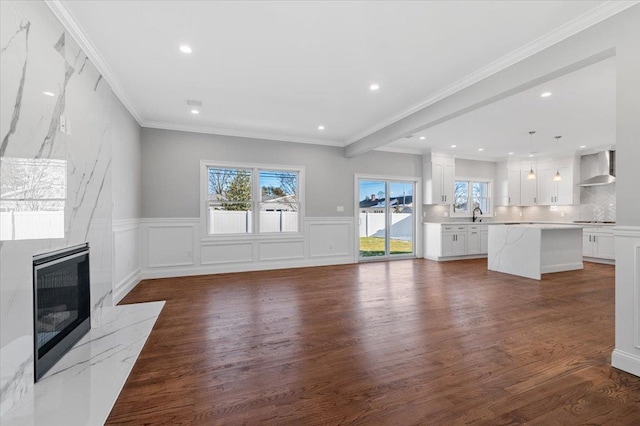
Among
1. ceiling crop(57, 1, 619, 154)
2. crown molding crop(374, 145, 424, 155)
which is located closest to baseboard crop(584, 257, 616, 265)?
ceiling crop(57, 1, 619, 154)

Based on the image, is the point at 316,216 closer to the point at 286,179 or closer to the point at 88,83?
the point at 286,179

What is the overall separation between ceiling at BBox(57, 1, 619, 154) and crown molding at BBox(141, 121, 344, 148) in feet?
1.08

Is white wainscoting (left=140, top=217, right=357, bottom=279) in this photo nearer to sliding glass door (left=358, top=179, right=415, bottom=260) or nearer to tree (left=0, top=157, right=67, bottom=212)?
sliding glass door (left=358, top=179, right=415, bottom=260)

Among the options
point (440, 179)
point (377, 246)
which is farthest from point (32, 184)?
point (440, 179)

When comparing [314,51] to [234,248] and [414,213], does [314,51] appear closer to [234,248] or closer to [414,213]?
[234,248]

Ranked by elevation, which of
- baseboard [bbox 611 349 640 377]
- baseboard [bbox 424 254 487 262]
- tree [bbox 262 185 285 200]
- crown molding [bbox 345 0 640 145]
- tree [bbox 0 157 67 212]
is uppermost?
crown molding [bbox 345 0 640 145]

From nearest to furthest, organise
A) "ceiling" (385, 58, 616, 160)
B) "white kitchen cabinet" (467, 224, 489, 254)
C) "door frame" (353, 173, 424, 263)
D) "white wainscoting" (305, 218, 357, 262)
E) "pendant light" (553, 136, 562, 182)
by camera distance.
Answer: "ceiling" (385, 58, 616, 160), "pendant light" (553, 136, 562, 182), "white wainscoting" (305, 218, 357, 262), "door frame" (353, 173, 424, 263), "white kitchen cabinet" (467, 224, 489, 254)

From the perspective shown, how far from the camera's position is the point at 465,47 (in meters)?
2.79

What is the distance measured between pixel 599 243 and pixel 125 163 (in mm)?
9993

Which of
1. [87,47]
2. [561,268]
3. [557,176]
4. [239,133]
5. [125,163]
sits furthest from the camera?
[557,176]

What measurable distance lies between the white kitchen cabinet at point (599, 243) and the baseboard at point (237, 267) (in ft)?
19.2

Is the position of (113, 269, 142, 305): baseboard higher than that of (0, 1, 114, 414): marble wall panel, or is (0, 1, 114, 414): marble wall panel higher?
(0, 1, 114, 414): marble wall panel

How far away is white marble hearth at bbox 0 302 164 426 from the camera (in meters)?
1.64

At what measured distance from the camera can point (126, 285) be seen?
13.7ft
